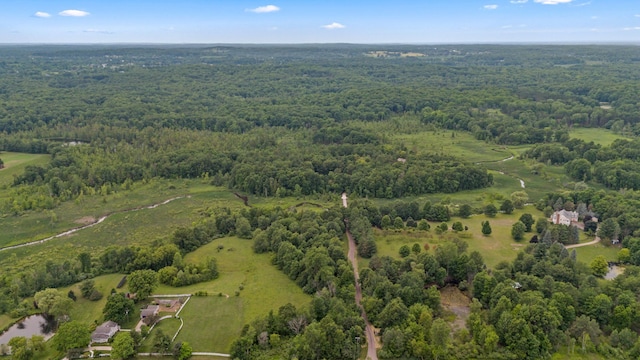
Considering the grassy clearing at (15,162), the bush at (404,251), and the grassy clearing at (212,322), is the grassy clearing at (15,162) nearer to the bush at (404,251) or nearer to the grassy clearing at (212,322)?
the grassy clearing at (212,322)

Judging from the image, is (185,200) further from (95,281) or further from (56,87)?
(56,87)

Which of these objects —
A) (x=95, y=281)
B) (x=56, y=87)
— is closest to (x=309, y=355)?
(x=95, y=281)

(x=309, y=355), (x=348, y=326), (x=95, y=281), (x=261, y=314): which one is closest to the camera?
(x=309, y=355)

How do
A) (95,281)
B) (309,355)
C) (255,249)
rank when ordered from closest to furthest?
1. (309,355)
2. (95,281)
3. (255,249)

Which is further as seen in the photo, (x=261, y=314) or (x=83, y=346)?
(x=261, y=314)

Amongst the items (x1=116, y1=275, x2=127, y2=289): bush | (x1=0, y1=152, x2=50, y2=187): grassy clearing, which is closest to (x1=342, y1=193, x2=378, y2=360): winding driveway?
(x1=116, y1=275, x2=127, y2=289): bush

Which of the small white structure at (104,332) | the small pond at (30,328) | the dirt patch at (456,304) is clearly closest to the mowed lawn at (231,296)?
the small white structure at (104,332)

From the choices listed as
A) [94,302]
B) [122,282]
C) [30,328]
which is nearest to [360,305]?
[122,282]
